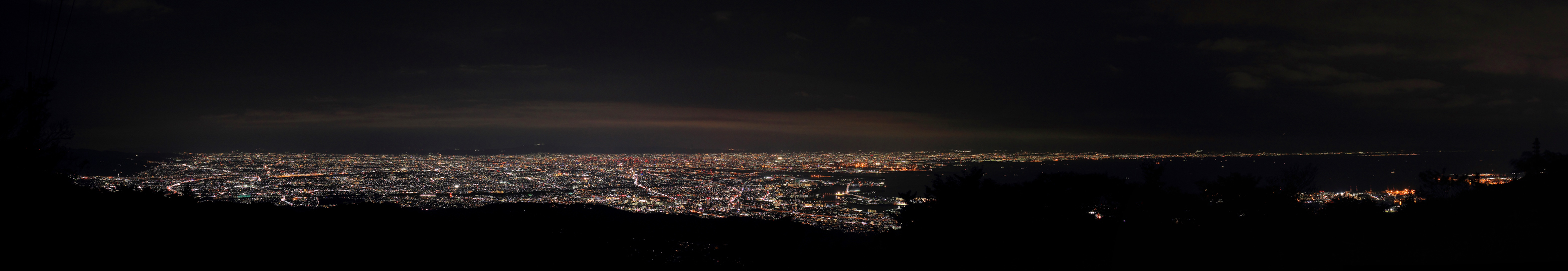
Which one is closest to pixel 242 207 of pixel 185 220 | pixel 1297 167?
pixel 185 220

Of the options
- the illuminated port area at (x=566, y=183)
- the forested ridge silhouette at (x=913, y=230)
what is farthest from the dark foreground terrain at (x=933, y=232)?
the illuminated port area at (x=566, y=183)

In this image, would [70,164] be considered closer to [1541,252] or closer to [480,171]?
[1541,252]

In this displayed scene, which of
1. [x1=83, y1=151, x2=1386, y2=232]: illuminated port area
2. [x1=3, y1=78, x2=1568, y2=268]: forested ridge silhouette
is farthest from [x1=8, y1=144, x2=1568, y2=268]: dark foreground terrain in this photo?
[x1=83, y1=151, x2=1386, y2=232]: illuminated port area

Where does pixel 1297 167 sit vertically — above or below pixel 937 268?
above

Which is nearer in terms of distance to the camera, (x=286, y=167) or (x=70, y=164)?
(x=70, y=164)

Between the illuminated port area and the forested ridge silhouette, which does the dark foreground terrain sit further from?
the illuminated port area

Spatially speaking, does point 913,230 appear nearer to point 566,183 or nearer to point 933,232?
point 933,232
